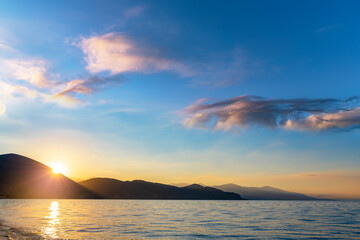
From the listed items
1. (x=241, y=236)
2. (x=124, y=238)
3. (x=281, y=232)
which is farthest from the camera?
(x=281, y=232)

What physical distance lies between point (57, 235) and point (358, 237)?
150 feet

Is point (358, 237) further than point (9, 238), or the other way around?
point (358, 237)

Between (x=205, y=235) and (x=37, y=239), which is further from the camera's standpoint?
(x=205, y=235)

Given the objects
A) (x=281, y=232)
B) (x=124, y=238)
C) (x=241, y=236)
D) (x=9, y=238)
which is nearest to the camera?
(x=9, y=238)

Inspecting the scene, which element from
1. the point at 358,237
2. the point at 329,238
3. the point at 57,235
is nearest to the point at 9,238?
the point at 57,235

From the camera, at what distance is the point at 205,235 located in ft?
147

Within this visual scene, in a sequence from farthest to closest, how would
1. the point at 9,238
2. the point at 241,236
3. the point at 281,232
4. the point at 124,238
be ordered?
the point at 281,232
the point at 241,236
the point at 124,238
the point at 9,238

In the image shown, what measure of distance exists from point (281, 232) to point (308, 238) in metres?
6.02

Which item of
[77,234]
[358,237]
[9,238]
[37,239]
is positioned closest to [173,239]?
[77,234]

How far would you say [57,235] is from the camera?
42094mm

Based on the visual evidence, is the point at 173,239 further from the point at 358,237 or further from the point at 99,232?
the point at 358,237

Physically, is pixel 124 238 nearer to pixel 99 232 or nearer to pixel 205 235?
pixel 99 232

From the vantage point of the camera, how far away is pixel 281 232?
163 feet

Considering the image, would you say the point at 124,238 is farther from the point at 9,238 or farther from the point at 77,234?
the point at 9,238
